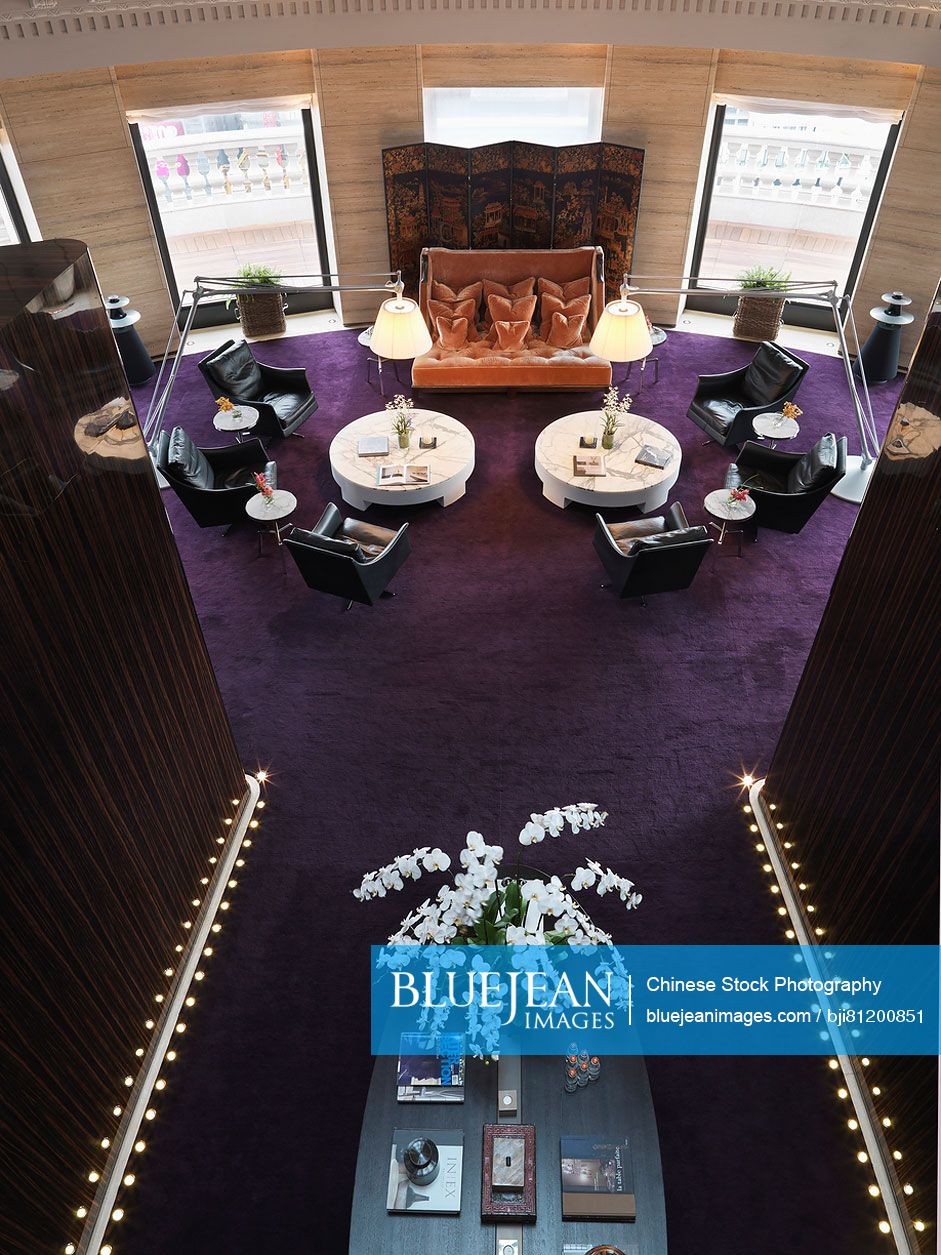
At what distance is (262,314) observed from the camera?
10930 millimetres

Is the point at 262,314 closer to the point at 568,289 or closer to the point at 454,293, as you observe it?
the point at 454,293

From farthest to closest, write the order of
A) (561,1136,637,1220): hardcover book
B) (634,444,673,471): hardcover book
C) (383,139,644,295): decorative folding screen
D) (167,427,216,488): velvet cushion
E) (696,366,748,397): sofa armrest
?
(383,139,644,295): decorative folding screen → (696,366,748,397): sofa armrest → (634,444,673,471): hardcover book → (167,427,216,488): velvet cushion → (561,1136,637,1220): hardcover book

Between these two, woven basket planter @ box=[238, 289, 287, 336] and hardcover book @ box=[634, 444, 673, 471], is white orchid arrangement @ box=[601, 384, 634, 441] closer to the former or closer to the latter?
hardcover book @ box=[634, 444, 673, 471]

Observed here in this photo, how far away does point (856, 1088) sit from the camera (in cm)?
463

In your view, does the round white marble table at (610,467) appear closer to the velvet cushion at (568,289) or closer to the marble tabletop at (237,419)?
the velvet cushion at (568,289)

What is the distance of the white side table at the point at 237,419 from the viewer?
340 inches

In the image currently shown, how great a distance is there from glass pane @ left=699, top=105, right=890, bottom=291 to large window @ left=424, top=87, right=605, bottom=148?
1609 mm

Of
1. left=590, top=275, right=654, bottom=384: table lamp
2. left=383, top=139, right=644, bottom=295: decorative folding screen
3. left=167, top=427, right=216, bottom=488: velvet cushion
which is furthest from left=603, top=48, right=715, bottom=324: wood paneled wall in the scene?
left=167, top=427, right=216, bottom=488: velvet cushion

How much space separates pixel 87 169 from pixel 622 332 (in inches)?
229

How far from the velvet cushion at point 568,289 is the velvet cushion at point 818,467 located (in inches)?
146

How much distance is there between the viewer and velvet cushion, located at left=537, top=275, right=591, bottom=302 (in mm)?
10297

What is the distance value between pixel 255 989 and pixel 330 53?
918 centimetres

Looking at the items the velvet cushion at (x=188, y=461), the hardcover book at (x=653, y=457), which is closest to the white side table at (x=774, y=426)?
the hardcover book at (x=653, y=457)

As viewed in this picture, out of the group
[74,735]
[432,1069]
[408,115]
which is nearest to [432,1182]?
[432,1069]
